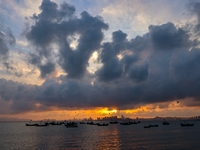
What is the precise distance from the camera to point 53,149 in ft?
214

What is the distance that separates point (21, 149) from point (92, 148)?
2305 centimetres

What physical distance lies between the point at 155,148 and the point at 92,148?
64.0 feet

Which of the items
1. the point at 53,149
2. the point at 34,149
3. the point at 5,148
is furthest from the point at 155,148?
the point at 5,148

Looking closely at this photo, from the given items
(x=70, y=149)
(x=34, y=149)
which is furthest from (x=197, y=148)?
(x=34, y=149)

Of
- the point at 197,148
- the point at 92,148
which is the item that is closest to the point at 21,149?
the point at 92,148

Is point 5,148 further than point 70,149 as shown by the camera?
Yes

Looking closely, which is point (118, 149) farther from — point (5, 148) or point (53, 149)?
point (5, 148)

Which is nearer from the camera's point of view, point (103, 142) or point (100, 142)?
point (100, 142)

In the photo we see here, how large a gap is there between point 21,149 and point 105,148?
27.2 metres

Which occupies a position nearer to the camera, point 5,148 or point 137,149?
point 137,149

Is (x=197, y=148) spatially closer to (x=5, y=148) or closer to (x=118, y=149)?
(x=118, y=149)

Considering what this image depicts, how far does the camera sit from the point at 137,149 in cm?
6275

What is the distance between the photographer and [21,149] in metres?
67.6

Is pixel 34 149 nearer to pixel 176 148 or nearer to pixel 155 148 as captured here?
pixel 155 148
